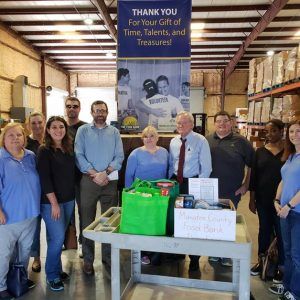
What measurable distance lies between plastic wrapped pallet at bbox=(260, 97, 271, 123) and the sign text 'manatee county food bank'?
189 centimetres

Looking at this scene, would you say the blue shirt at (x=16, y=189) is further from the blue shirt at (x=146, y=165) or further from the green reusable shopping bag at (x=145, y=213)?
the green reusable shopping bag at (x=145, y=213)

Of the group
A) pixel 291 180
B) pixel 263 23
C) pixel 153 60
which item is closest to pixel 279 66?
pixel 153 60

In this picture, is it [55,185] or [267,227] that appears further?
[267,227]

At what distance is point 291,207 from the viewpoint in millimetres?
2137

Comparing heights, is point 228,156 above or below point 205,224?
above

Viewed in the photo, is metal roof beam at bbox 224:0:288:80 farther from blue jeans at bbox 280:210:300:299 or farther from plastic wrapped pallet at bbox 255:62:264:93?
blue jeans at bbox 280:210:300:299

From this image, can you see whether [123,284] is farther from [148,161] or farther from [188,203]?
[188,203]

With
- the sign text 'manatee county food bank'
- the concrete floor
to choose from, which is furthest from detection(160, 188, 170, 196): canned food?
the sign text 'manatee county food bank'

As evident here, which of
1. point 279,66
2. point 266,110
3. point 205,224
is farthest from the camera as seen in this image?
point 266,110

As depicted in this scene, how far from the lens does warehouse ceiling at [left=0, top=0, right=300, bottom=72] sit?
22.4ft

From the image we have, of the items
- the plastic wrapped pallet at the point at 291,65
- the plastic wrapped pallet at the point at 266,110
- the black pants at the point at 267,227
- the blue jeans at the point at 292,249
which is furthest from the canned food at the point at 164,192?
the plastic wrapped pallet at the point at 266,110

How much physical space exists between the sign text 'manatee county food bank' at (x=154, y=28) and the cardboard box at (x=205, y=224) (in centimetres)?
276

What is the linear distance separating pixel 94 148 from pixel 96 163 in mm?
137

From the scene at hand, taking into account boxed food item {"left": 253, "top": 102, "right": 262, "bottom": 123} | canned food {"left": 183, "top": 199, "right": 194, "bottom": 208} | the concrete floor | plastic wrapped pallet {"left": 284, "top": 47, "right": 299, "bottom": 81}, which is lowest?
the concrete floor
